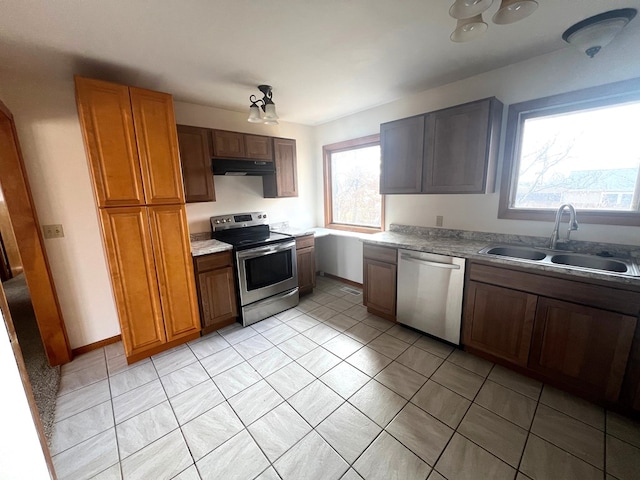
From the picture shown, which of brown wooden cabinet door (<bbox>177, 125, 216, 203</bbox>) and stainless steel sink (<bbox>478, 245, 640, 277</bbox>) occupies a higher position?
brown wooden cabinet door (<bbox>177, 125, 216, 203</bbox>)

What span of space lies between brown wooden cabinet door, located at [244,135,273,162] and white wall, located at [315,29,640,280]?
1196mm

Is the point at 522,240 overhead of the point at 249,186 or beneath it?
beneath

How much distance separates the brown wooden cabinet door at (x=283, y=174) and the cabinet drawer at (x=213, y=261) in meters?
1.13

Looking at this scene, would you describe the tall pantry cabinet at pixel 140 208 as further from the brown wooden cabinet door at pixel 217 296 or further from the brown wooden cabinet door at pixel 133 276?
the brown wooden cabinet door at pixel 217 296

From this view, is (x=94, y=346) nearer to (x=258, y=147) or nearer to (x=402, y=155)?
(x=258, y=147)

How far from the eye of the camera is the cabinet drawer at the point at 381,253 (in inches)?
104

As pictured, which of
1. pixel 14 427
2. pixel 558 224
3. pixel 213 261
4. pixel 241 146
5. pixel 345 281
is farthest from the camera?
pixel 345 281

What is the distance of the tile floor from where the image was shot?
4.62 feet

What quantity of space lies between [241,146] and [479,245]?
2.76 meters

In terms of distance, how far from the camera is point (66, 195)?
229cm

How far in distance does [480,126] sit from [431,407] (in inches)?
88.0

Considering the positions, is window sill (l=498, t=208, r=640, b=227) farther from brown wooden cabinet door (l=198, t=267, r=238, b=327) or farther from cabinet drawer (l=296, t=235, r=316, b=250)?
brown wooden cabinet door (l=198, t=267, r=238, b=327)

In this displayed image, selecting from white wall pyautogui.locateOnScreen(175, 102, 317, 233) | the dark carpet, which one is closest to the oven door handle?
white wall pyautogui.locateOnScreen(175, 102, 317, 233)

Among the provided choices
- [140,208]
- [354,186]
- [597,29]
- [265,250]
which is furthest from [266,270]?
[597,29]
